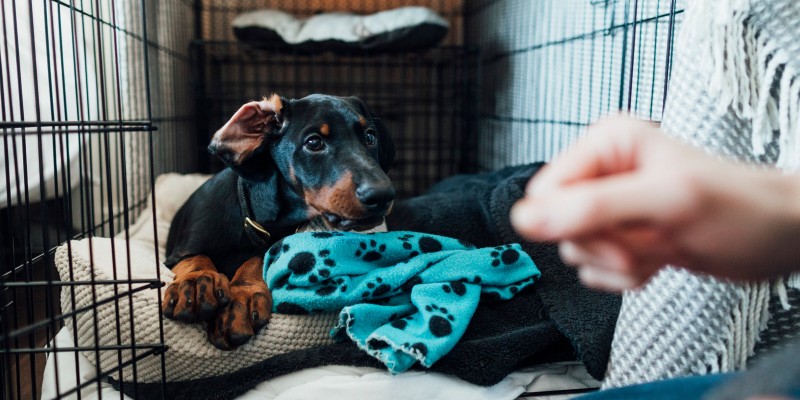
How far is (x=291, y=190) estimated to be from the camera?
144 cm

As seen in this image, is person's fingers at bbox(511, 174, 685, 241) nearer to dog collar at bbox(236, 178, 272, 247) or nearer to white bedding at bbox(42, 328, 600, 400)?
white bedding at bbox(42, 328, 600, 400)

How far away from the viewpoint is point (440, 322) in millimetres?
1125

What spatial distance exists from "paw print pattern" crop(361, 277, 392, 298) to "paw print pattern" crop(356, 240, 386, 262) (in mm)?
79

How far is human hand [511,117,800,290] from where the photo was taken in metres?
0.37

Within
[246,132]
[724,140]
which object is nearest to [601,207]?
[724,140]

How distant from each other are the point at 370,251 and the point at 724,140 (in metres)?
0.69

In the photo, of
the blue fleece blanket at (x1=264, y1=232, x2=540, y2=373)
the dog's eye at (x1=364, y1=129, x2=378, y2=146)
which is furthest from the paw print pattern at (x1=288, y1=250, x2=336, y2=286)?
the dog's eye at (x1=364, y1=129, x2=378, y2=146)

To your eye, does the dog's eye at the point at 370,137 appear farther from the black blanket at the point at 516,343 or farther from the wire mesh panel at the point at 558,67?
the wire mesh panel at the point at 558,67

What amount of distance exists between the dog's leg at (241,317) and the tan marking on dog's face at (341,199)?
0.21 metres

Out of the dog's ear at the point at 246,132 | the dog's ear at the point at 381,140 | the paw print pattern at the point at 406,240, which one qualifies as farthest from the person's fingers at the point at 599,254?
the dog's ear at the point at 381,140

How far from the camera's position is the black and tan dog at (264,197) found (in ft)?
3.77

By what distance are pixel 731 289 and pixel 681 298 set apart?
72 millimetres

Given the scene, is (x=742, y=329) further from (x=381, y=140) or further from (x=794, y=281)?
(x=381, y=140)

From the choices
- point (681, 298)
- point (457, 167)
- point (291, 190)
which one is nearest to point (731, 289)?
point (681, 298)
